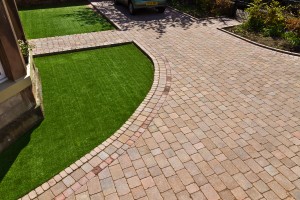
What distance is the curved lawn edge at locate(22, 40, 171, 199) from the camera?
4977 millimetres

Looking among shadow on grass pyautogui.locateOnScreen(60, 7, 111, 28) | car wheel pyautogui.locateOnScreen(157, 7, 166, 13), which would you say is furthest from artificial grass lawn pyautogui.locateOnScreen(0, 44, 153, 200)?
car wheel pyautogui.locateOnScreen(157, 7, 166, 13)

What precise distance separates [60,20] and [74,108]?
30.5 ft

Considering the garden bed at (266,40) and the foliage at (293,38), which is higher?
the foliage at (293,38)

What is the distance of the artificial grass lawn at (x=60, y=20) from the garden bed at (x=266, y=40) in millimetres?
6409

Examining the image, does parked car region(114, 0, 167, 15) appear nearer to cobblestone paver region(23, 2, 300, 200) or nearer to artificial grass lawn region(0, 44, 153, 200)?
artificial grass lawn region(0, 44, 153, 200)

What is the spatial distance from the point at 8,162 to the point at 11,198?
3.35 ft

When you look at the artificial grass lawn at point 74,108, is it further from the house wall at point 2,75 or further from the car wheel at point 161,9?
the car wheel at point 161,9

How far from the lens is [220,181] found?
16.7ft

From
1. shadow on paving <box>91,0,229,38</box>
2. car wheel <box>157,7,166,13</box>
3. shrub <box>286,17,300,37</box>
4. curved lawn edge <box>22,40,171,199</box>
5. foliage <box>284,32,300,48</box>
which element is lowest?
shadow on paving <box>91,0,229,38</box>

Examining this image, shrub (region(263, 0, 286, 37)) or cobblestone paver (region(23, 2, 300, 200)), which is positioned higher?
shrub (region(263, 0, 286, 37))

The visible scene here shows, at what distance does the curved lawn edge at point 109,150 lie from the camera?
16.3 ft

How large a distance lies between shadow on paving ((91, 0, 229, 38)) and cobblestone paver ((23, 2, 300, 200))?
3538 millimetres

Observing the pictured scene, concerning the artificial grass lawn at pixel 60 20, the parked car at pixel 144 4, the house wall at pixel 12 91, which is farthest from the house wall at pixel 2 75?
the parked car at pixel 144 4

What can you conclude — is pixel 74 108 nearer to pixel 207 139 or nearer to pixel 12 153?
pixel 12 153
